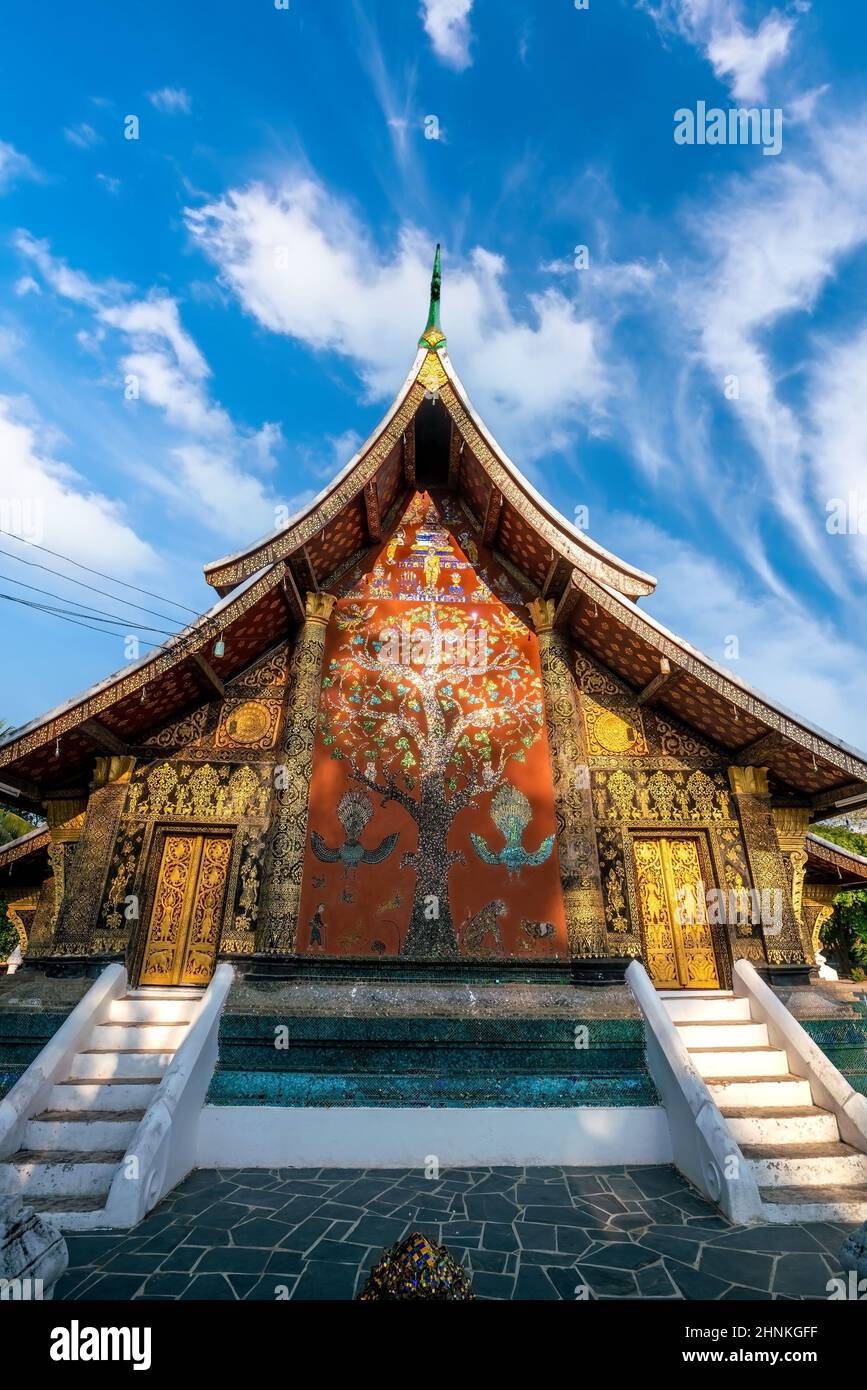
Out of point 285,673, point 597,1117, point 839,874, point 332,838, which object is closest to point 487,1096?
point 597,1117

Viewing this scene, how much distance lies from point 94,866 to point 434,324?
787cm

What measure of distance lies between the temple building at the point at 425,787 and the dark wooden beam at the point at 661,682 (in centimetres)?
3

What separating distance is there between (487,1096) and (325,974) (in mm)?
1931

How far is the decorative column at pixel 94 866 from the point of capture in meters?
6.37

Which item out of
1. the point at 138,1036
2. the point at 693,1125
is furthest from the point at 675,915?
the point at 138,1036

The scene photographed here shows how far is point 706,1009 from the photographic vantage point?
19.6ft

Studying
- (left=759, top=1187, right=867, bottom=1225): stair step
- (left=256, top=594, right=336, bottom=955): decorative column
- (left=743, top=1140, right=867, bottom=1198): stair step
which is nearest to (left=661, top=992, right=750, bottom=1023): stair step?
(left=743, top=1140, right=867, bottom=1198): stair step

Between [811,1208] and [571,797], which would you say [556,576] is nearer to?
[571,797]

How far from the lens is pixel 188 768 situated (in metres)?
7.20

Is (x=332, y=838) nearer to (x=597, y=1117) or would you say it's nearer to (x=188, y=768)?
(x=188, y=768)

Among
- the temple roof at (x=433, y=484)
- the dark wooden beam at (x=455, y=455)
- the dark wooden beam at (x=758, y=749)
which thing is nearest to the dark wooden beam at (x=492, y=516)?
the temple roof at (x=433, y=484)

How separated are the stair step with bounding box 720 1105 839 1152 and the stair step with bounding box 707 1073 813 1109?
0.23 m

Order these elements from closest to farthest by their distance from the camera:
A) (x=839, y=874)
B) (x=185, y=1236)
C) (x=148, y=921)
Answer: (x=185, y=1236), (x=148, y=921), (x=839, y=874)

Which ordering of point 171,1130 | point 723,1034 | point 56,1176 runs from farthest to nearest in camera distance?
point 723,1034, point 171,1130, point 56,1176
